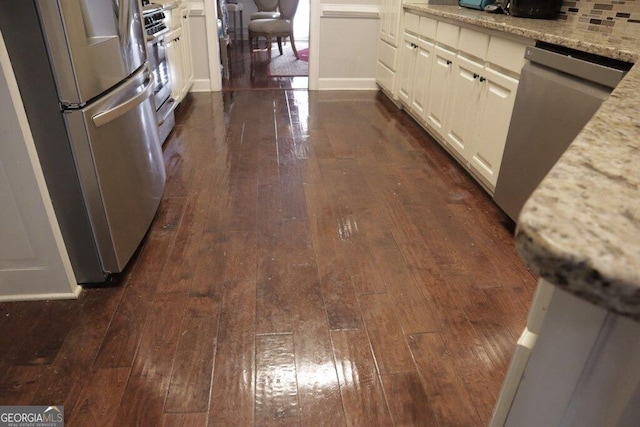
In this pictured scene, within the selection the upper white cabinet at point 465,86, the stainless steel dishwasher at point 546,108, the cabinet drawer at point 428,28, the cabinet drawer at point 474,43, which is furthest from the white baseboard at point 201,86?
the stainless steel dishwasher at point 546,108

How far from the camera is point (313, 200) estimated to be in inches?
90.5

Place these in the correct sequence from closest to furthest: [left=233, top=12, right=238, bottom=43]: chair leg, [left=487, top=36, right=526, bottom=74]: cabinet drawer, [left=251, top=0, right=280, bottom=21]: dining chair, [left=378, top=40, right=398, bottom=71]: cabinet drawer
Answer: [left=487, top=36, right=526, bottom=74]: cabinet drawer < [left=378, top=40, right=398, bottom=71]: cabinet drawer < [left=251, top=0, right=280, bottom=21]: dining chair < [left=233, top=12, right=238, bottom=43]: chair leg

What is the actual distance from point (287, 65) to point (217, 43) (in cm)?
173

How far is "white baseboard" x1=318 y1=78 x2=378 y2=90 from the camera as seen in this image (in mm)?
4590

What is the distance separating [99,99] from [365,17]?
3491mm

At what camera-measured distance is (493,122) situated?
221 centimetres

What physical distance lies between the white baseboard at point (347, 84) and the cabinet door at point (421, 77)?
4.06 ft

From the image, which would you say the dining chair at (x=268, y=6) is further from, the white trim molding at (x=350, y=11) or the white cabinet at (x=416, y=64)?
the white cabinet at (x=416, y=64)

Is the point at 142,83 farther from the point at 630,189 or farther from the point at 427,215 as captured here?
the point at 630,189

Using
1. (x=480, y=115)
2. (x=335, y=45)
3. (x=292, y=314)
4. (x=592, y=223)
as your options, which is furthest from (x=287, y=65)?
(x=592, y=223)

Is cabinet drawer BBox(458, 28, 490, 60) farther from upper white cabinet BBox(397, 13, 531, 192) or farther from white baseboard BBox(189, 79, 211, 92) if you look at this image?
white baseboard BBox(189, 79, 211, 92)

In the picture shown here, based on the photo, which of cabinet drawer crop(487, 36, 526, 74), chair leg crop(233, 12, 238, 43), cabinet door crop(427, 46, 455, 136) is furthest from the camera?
chair leg crop(233, 12, 238, 43)

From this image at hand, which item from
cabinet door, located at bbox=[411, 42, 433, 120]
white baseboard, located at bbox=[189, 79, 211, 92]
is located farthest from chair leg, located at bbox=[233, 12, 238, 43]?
cabinet door, located at bbox=[411, 42, 433, 120]

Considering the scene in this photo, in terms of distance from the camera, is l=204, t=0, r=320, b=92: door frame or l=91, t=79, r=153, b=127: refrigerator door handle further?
l=204, t=0, r=320, b=92: door frame
